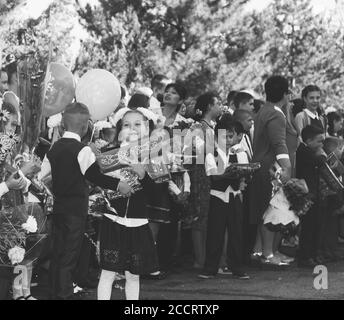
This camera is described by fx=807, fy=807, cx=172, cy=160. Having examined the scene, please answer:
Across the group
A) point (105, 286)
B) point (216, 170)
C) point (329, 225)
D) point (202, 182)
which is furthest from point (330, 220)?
point (105, 286)

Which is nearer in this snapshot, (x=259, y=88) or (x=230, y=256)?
(x=230, y=256)

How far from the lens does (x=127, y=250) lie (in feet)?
19.1

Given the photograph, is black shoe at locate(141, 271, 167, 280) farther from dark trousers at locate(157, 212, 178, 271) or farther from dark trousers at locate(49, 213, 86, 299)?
dark trousers at locate(49, 213, 86, 299)

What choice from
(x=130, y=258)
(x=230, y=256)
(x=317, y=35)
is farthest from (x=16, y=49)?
(x=317, y=35)

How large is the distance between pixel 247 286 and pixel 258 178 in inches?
60.1

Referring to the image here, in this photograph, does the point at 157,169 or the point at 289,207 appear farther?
the point at 289,207

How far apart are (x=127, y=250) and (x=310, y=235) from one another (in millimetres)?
3308

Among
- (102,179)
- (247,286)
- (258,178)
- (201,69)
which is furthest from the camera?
(201,69)

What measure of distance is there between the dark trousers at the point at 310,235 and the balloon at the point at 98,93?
2588 millimetres

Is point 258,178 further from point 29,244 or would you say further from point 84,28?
point 84,28

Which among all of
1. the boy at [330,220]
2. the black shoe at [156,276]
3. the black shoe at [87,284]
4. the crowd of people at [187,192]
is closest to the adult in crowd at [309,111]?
the crowd of people at [187,192]

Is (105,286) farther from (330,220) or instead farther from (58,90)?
(330,220)

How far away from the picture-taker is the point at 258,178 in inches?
Answer: 335

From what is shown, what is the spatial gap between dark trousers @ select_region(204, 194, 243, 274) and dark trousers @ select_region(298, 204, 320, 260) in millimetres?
1104
